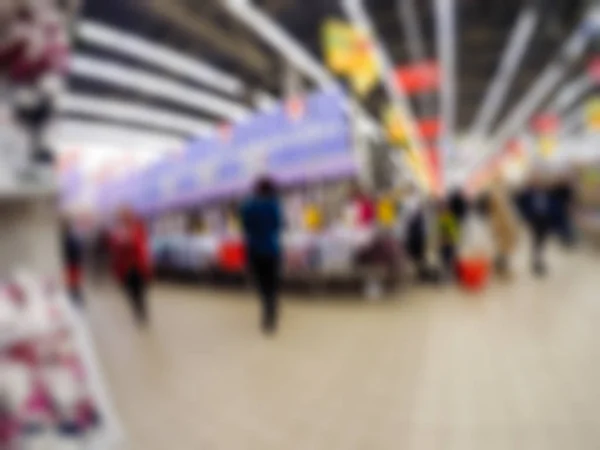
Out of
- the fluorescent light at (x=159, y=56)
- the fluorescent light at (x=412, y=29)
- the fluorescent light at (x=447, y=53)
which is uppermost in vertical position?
the fluorescent light at (x=447, y=53)

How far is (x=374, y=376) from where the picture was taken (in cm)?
333

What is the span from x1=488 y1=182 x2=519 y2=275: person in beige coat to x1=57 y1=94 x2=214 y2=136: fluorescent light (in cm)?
1160

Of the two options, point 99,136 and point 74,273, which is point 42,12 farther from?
point 99,136

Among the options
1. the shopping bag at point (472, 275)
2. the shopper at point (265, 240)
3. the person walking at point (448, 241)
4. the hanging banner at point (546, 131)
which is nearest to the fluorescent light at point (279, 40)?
the shopper at point (265, 240)

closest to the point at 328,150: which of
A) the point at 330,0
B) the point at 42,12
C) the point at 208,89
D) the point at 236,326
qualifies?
the point at 236,326

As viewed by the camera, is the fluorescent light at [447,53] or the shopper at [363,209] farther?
the fluorescent light at [447,53]

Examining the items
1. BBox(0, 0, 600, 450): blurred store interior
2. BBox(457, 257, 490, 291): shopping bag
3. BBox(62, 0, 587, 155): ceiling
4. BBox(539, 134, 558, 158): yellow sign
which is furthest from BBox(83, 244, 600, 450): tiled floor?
BBox(539, 134, 558, 158): yellow sign

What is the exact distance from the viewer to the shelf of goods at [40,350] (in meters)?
1.01

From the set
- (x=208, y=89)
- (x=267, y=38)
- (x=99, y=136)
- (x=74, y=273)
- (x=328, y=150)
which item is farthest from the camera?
(x=99, y=136)

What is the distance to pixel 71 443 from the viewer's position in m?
1.09

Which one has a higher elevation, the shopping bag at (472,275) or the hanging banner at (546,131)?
the hanging banner at (546,131)

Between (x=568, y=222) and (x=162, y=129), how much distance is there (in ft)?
52.7

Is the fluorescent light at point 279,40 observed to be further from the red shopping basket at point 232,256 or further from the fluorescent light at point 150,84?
the red shopping basket at point 232,256

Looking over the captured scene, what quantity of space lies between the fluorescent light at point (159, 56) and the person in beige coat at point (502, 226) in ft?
24.3
